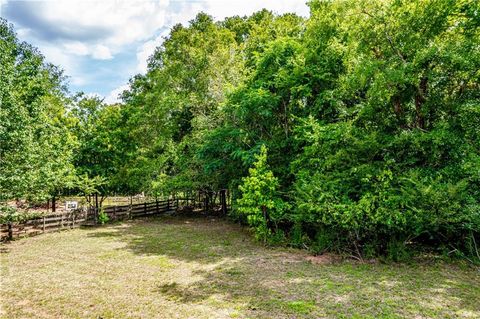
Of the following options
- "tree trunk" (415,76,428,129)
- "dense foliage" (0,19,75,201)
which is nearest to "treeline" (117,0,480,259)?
"tree trunk" (415,76,428,129)

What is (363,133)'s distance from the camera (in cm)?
1106

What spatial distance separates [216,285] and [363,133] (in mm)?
7237

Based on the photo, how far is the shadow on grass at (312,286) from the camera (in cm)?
638

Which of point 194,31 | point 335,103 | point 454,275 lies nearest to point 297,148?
point 335,103

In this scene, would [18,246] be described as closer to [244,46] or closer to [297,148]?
[297,148]

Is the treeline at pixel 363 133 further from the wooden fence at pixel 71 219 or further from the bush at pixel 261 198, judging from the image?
the wooden fence at pixel 71 219

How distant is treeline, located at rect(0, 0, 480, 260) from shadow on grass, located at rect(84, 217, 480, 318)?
4.50 ft

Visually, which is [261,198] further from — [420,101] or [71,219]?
[71,219]

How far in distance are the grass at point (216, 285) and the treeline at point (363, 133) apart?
55.6 inches

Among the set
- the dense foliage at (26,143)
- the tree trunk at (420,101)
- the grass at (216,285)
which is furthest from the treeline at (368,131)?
the dense foliage at (26,143)

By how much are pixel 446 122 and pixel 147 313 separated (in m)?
10.1

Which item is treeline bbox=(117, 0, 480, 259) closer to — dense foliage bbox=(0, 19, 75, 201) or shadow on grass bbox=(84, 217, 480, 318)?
shadow on grass bbox=(84, 217, 480, 318)

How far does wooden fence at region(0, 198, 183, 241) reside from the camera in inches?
575

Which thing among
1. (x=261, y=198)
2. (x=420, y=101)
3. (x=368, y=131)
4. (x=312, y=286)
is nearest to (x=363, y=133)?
(x=368, y=131)
